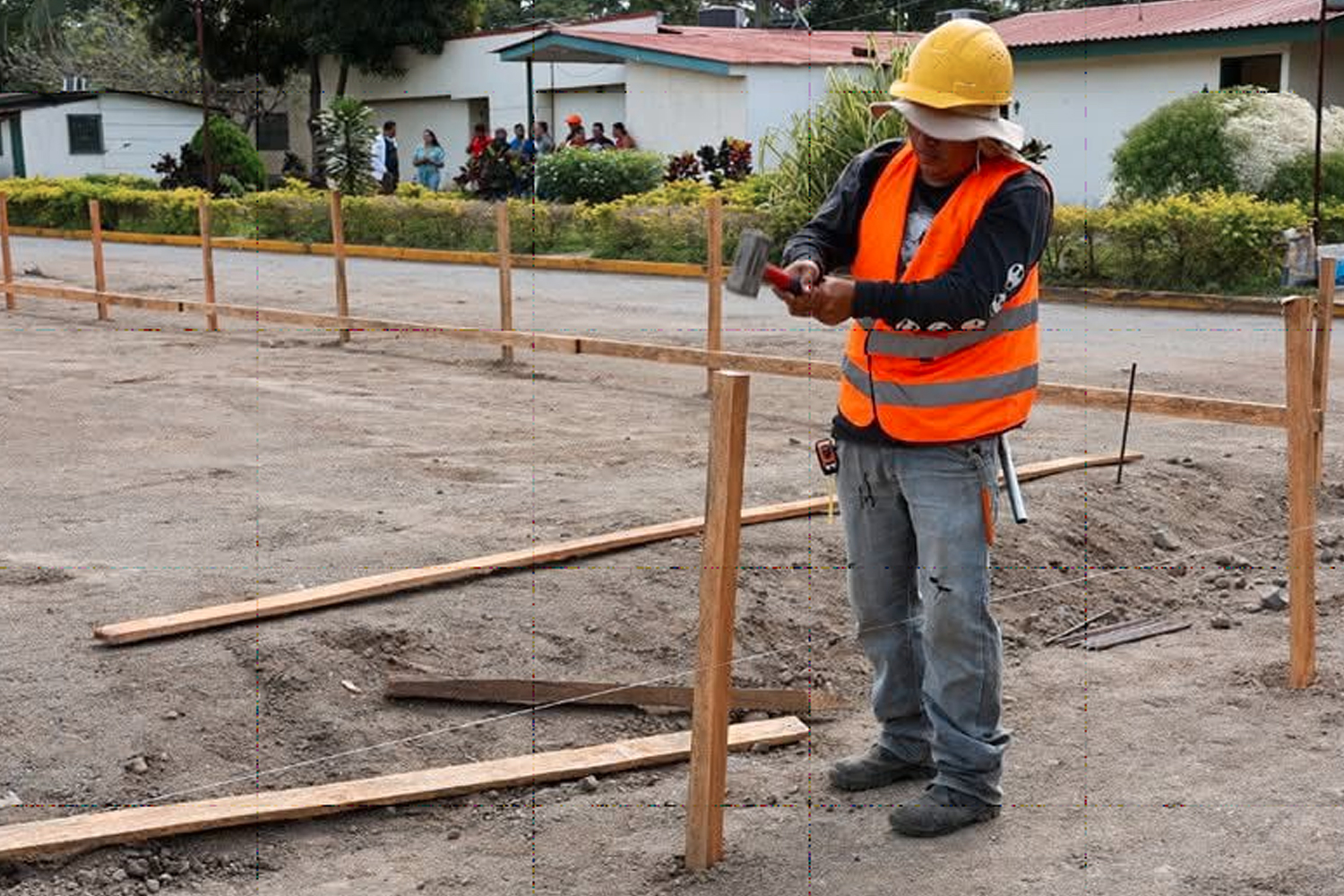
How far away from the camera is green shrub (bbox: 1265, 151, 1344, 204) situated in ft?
61.0

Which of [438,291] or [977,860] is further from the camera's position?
[438,291]

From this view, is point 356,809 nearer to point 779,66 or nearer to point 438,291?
point 438,291

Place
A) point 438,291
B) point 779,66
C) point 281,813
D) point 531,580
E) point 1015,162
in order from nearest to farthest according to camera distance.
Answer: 1. point 1015,162
2. point 281,813
3. point 531,580
4. point 438,291
5. point 779,66

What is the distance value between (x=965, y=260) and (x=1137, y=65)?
72.8 feet

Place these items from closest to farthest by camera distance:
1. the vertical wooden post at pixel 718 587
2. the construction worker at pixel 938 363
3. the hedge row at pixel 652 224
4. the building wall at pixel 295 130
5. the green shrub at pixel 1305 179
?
1. the vertical wooden post at pixel 718 587
2. the construction worker at pixel 938 363
3. the hedge row at pixel 652 224
4. the green shrub at pixel 1305 179
5. the building wall at pixel 295 130

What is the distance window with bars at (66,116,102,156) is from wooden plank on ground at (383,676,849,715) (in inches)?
1439

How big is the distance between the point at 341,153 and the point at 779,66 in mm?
7253

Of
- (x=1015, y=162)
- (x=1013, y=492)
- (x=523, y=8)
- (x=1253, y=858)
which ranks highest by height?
(x=523, y=8)

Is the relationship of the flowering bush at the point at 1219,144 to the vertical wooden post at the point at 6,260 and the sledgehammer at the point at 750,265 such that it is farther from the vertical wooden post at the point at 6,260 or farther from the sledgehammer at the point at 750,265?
the sledgehammer at the point at 750,265

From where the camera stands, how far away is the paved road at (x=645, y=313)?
1240 centimetres

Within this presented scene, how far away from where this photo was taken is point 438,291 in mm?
18641

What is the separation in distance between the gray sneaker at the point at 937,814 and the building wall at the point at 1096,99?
19.9 m

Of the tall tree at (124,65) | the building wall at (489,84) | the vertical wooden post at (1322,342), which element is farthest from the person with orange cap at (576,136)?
the vertical wooden post at (1322,342)

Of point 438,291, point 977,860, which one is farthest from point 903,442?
point 438,291
